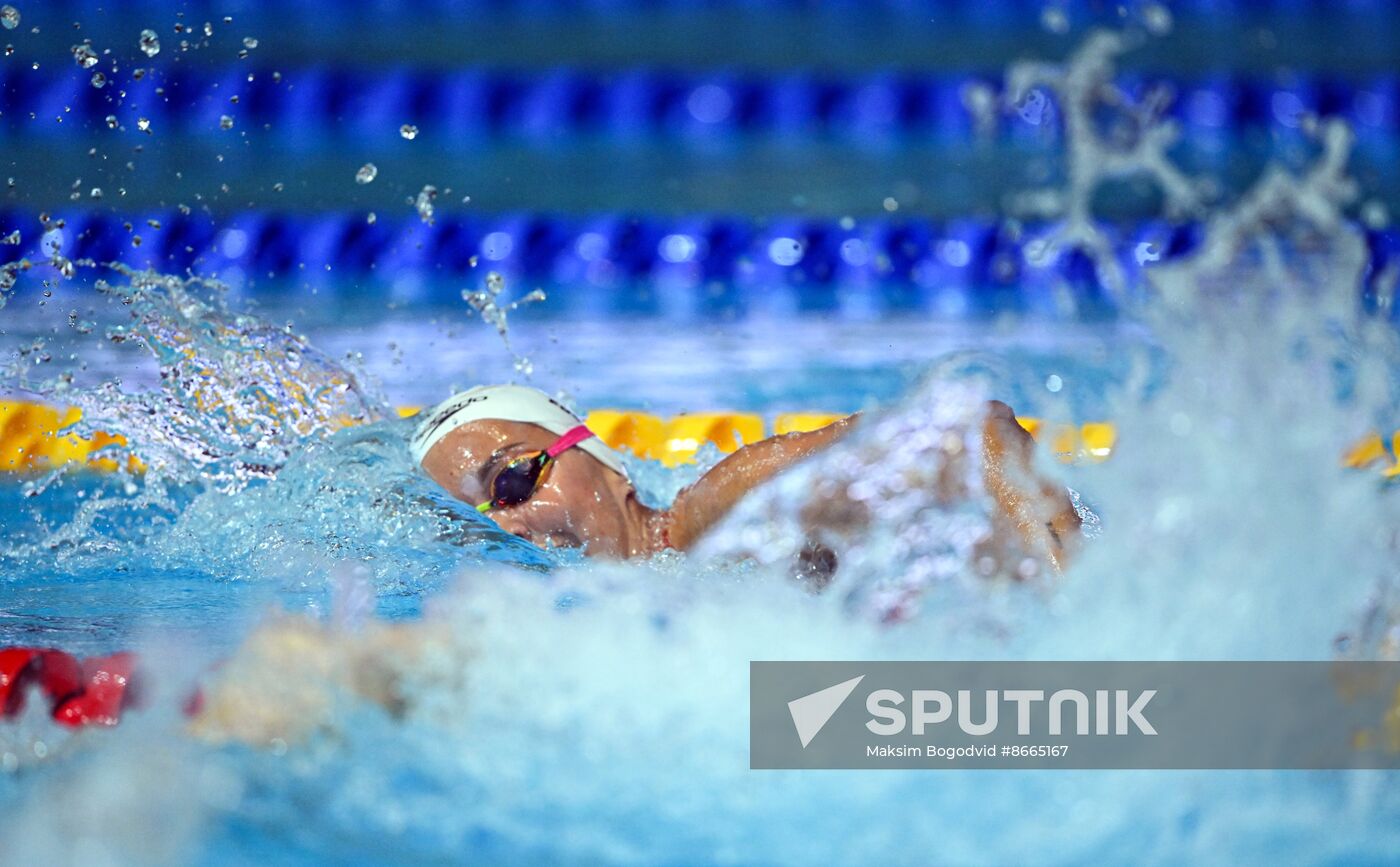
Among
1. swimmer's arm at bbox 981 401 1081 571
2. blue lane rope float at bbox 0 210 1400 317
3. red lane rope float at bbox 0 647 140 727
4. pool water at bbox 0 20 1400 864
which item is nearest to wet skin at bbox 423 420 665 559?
pool water at bbox 0 20 1400 864

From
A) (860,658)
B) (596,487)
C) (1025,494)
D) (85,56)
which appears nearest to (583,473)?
(596,487)

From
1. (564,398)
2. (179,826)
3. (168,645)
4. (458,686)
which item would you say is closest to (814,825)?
(458,686)

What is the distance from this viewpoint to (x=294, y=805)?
49.5 inches

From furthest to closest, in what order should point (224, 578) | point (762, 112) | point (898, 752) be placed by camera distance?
point (762, 112) < point (224, 578) < point (898, 752)

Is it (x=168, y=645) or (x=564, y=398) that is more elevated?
(x=564, y=398)

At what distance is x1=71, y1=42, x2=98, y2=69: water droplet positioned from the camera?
3.88 meters

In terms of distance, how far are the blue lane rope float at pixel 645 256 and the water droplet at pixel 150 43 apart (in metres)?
0.67

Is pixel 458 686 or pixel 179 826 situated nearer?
pixel 179 826

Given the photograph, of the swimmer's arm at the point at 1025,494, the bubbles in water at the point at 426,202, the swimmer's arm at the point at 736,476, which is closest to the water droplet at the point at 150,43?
the bubbles in water at the point at 426,202

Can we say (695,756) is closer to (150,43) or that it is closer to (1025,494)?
(1025,494)

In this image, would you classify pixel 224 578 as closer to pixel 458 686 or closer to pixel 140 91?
pixel 458 686

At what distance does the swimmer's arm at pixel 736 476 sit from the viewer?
6.45 ft

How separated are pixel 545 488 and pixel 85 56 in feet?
9.15

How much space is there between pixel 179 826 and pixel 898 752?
653 mm
